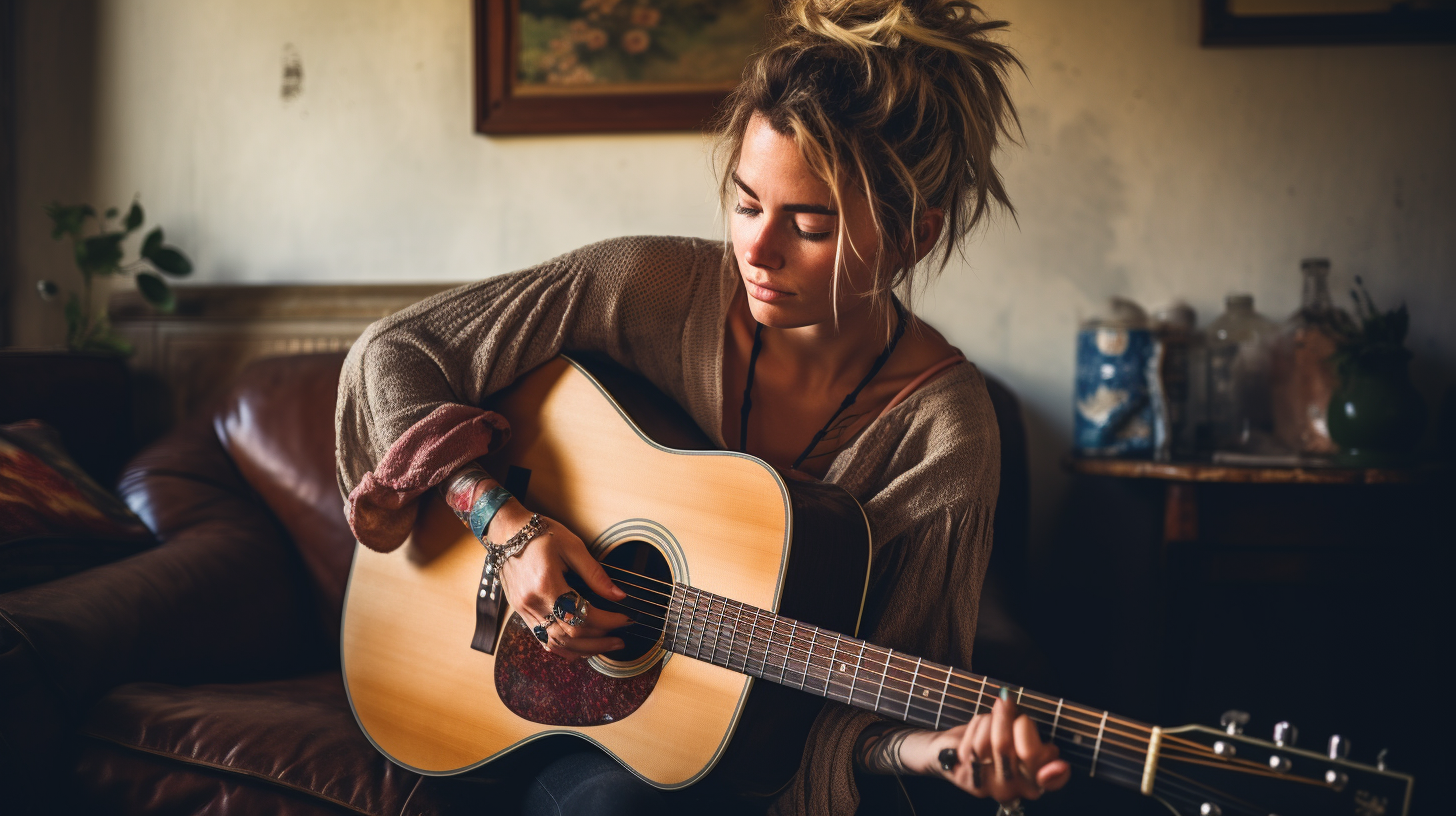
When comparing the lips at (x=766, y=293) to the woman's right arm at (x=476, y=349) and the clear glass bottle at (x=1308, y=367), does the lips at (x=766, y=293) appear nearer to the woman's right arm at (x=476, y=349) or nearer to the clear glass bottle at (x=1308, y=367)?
the woman's right arm at (x=476, y=349)

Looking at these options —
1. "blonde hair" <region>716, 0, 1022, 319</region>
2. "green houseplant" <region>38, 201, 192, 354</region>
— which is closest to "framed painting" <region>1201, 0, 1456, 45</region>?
"blonde hair" <region>716, 0, 1022, 319</region>

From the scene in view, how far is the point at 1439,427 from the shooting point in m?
1.84

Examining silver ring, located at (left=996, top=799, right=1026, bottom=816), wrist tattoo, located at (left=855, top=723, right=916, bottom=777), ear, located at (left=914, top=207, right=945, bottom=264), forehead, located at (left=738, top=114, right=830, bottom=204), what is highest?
forehead, located at (left=738, top=114, right=830, bottom=204)

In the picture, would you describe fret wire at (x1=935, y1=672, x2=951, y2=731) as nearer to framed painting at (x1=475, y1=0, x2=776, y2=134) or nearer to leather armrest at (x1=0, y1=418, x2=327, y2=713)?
leather armrest at (x1=0, y1=418, x2=327, y2=713)

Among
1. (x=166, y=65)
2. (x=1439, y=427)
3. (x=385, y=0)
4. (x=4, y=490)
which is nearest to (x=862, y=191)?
(x=4, y=490)

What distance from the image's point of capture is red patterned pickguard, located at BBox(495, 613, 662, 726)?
3.48 feet

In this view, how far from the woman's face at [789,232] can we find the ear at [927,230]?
0.07 m

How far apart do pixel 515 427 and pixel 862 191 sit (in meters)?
0.58

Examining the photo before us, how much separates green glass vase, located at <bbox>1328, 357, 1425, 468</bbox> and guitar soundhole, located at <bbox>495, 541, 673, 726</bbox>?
4.39ft

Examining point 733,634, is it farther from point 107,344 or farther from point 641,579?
point 107,344

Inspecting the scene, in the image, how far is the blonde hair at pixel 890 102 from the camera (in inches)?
41.6

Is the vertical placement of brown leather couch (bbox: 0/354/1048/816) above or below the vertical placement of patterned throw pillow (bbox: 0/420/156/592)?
below

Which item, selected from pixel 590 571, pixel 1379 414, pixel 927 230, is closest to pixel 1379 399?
pixel 1379 414

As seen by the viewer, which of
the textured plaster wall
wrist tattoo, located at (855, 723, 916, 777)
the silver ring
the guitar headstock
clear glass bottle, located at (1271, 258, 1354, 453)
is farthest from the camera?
the textured plaster wall
